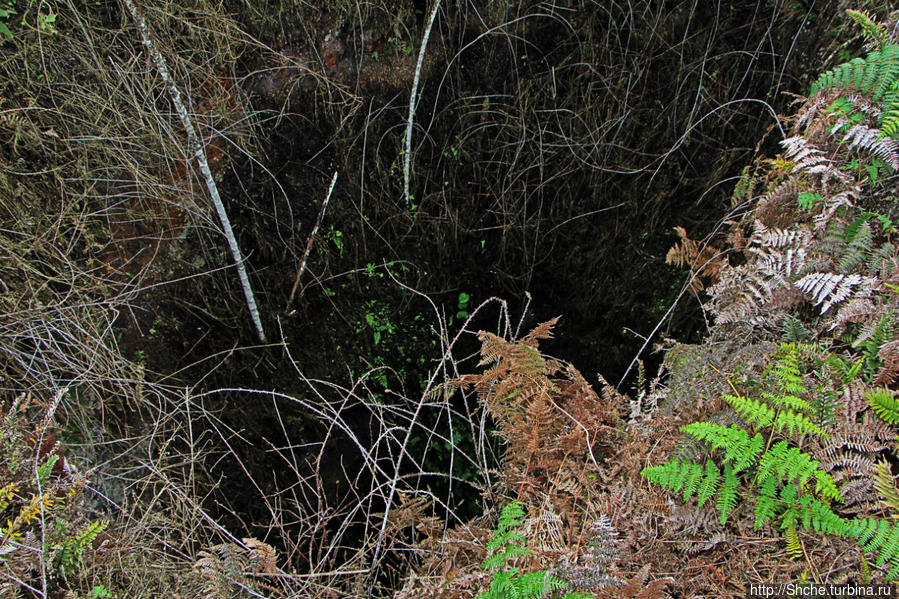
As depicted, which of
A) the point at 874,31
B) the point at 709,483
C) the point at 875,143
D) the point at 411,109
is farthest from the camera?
the point at 411,109

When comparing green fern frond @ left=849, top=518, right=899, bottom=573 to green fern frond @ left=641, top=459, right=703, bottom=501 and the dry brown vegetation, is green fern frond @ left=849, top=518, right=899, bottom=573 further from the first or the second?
the dry brown vegetation

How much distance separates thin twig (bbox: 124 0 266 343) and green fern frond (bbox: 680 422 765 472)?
299 cm

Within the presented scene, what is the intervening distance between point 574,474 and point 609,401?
1.38 feet

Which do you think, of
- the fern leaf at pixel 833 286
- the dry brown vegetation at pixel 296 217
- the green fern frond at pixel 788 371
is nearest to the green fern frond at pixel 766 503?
the green fern frond at pixel 788 371

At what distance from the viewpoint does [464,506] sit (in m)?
3.64

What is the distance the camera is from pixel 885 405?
126 cm

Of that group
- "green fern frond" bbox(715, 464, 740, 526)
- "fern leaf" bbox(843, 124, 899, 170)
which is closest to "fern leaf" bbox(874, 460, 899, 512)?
"green fern frond" bbox(715, 464, 740, 526)

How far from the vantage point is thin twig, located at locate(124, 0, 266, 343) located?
2.41m

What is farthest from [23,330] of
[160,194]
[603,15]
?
[603,15]

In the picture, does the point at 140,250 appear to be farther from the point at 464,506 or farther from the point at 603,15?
the point at 603,15

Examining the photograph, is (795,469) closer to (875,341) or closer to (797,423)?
(797,423)

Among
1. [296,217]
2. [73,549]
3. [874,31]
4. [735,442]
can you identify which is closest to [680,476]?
[735,442]

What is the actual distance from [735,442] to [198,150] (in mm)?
3135

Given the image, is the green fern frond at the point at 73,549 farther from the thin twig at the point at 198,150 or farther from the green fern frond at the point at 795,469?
the green fern frond at the point at 795,469
